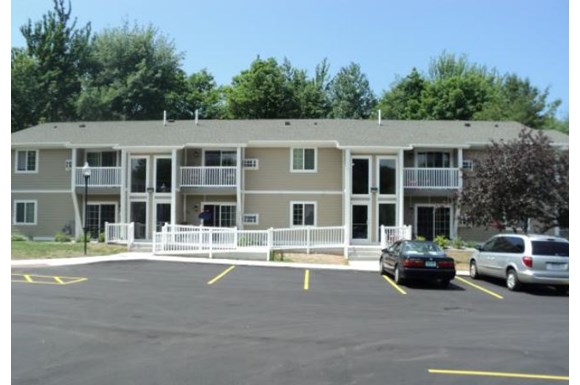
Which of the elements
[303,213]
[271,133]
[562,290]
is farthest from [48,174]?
[562,290]

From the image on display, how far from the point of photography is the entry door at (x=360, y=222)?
91.9 feet

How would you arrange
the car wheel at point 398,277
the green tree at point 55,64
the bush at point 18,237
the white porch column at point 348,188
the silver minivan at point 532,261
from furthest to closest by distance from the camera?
the green tree at point 55,64, the bush at point 18,237, the white porch column at point 348,188, the car wheel at point 398,277, the silver minivan at point 532,261

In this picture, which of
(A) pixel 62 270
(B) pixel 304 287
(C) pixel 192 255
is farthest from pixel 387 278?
(A) pixel 62 270

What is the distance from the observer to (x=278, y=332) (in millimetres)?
9539

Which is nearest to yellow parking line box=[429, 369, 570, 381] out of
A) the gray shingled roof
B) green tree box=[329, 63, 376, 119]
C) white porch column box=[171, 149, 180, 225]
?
the gray shingled roof

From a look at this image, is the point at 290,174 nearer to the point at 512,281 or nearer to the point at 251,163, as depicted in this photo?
the point at 251,163

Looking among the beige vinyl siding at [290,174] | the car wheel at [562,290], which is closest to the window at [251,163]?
the beige vinyl siding at [290,174]

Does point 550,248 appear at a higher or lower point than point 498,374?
higher

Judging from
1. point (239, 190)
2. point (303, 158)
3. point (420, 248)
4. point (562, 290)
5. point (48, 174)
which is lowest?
point (562, 290)

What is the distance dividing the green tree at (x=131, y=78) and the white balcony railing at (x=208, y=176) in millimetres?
24928

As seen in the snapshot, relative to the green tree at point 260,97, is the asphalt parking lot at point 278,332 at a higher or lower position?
lower

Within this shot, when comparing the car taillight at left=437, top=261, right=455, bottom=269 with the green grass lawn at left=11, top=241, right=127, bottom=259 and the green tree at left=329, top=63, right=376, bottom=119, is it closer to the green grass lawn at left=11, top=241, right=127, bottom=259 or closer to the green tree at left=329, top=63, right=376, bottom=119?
the green grass lawn at left=11, top=241, right=127, bottom=259

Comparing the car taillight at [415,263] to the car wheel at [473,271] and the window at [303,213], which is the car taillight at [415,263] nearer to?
the car wheel at [473,271]

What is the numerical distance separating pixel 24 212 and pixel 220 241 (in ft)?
46.2
